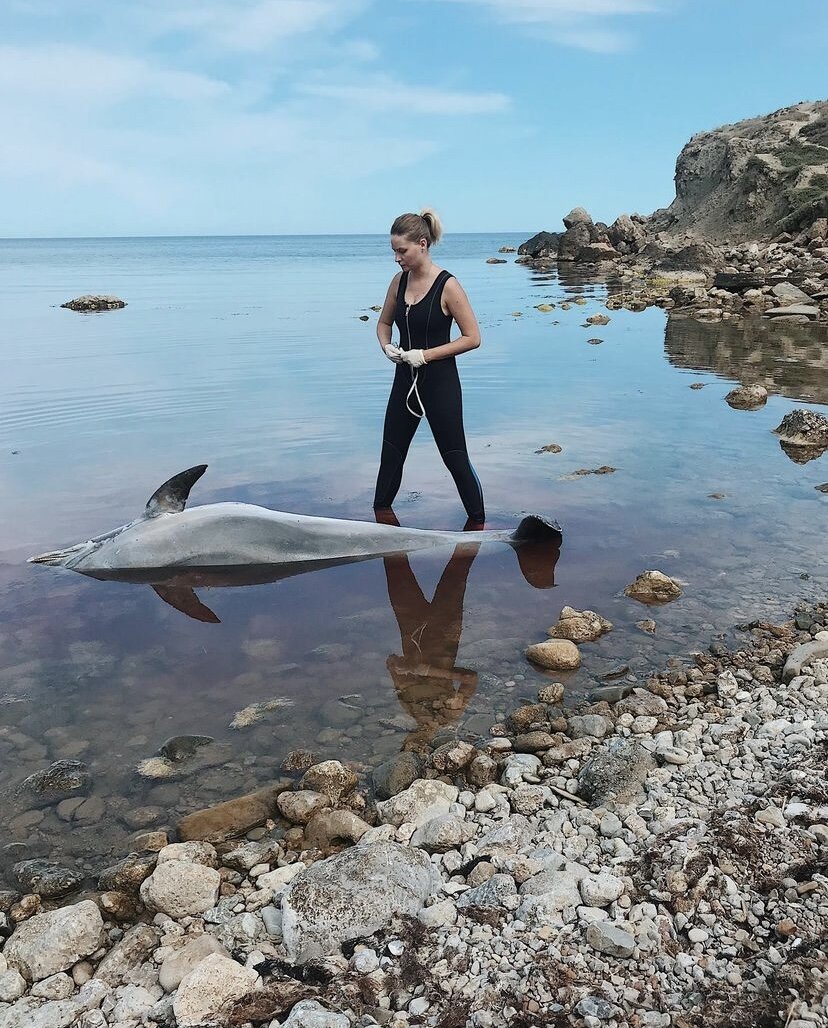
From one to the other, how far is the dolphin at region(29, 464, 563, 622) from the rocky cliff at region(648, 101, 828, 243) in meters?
35.1

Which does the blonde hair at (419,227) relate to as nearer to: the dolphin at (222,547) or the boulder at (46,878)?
the dolphin at (222,547)

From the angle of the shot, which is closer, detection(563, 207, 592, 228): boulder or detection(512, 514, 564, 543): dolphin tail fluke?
detection(512, 514, 564, 543): dolphin tail fluke

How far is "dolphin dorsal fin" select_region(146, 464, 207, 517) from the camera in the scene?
6.88 m

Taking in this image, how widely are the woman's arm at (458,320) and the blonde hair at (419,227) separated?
0.39 meters

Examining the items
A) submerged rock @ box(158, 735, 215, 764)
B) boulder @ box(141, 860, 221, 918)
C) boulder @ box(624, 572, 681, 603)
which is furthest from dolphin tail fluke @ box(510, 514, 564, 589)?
boulder @ box(141, 860, 221, 918)

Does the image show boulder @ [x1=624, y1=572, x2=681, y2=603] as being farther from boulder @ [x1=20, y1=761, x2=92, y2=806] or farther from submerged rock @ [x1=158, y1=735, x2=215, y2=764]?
boulder @ [x1=20, y1=761, x2=92, y2=806]

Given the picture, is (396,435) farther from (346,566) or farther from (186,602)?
(186,602)

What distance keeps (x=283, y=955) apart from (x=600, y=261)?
53.4m

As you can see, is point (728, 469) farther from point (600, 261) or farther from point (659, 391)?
point (600, 261)

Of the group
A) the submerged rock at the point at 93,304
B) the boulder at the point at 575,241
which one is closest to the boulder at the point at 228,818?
the submerged rock at the point at 93,304

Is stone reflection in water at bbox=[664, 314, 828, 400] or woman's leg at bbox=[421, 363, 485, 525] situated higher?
woman's leg at bbox=[421, 363, 485, 525]

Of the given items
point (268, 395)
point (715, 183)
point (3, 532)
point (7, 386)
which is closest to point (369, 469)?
point (3, 532)

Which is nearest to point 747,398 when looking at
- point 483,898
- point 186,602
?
point 186,602

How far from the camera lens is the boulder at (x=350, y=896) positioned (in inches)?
119
